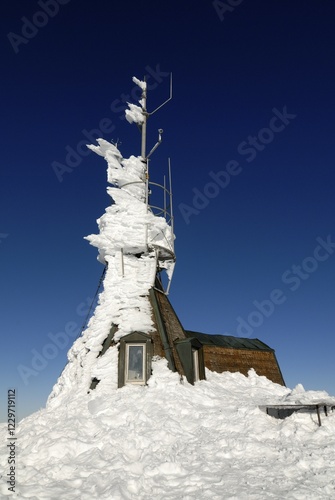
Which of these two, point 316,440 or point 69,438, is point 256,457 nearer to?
point 316,440

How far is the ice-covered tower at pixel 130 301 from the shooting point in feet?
47.5

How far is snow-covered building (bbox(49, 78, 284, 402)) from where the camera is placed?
1459cm

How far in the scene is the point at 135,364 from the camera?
47.0 feet

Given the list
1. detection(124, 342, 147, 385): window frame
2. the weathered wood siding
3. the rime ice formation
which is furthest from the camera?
the weathered wood siding

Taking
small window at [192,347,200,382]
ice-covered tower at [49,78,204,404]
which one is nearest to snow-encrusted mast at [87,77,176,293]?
ice-covered tower at [49,78,204,404]

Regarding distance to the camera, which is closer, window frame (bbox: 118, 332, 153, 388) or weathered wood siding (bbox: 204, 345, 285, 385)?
window frame (bbox: 118, 332, 153, 388)

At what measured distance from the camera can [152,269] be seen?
59.4ft

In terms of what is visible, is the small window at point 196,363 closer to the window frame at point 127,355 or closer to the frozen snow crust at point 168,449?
the frozen snow crust at point 168,449

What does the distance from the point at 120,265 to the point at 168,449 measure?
390 inches

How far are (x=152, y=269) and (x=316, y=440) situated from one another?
34.5ft

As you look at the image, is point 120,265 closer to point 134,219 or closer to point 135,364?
point 134,219

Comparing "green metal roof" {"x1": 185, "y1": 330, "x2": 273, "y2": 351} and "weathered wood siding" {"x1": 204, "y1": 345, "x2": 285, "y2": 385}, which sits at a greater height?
"green metal roof" {"x1": 185, "y1": 330, "x2": 273, "y2": 351}

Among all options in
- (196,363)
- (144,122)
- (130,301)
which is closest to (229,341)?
(196,363)

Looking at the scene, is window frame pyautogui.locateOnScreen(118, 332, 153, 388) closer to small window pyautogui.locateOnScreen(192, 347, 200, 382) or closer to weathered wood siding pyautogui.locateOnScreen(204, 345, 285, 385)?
small window pyautogui.locateOnScreen(192, 347, 200, 382)
